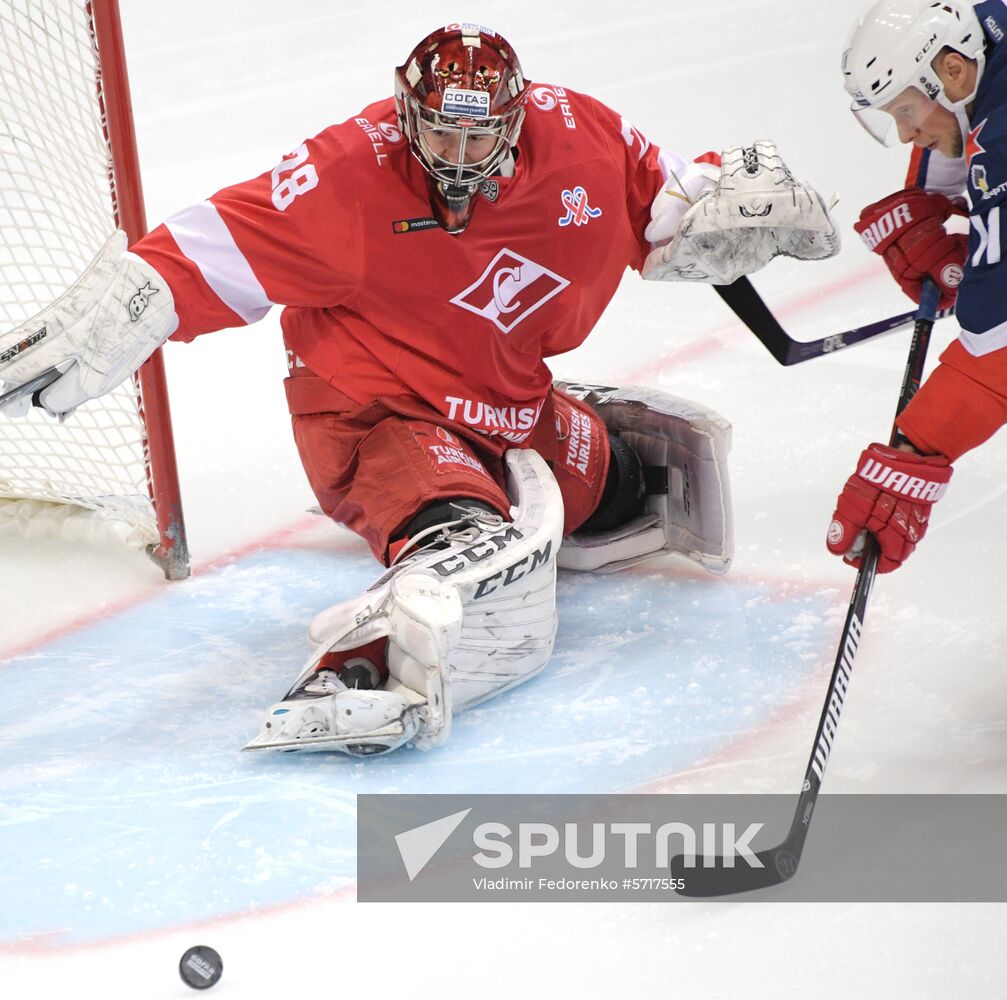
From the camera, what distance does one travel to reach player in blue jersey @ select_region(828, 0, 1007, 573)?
6.68ft

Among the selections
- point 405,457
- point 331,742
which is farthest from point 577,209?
point 331,742

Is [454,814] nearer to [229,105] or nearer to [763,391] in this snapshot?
[763,391]

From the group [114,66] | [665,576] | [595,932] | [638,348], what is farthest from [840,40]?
[595,932]

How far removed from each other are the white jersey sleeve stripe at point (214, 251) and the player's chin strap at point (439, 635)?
0.51 metres

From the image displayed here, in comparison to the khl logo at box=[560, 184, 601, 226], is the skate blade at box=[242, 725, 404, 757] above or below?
below

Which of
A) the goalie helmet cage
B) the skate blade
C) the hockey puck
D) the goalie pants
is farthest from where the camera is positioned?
the goalie helmet cage

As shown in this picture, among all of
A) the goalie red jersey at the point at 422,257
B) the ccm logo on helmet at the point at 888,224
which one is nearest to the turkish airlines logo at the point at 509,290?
the goalie red jersey at the point at 422,257

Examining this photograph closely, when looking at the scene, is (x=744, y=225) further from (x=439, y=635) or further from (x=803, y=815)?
(x=803, y=815)

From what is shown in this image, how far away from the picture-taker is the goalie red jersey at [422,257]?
2375 millimetres

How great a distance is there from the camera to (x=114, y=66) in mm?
2566

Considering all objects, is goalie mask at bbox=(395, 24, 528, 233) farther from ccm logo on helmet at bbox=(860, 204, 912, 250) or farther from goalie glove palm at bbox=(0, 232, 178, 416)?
ccm logo on helmet at bbox=(860, 204, 912, 250)

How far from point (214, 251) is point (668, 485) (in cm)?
100

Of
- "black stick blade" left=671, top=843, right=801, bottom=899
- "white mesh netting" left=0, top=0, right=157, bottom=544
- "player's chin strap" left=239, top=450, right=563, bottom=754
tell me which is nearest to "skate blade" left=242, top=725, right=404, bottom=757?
"player's chin strap" left=239, top=450, right=563, bottom=754

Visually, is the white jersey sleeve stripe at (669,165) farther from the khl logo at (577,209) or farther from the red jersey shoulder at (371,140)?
the red jersey shoulder at (371,140)
